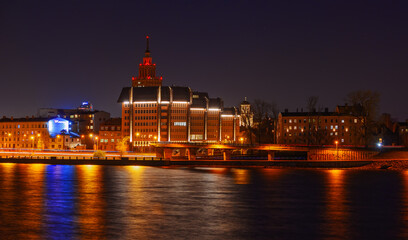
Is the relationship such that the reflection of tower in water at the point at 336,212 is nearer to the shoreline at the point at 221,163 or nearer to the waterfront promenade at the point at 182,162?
the shoreline at the point at 221,163

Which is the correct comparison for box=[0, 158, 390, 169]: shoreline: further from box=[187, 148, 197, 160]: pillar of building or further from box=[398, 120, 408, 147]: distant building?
box=[398, 120, 408, 147]: distant building

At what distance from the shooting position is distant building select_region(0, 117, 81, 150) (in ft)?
622

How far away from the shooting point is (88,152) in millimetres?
147000

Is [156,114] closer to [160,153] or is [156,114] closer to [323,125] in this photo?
[160,153]

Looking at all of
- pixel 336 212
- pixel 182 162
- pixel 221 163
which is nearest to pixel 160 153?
pixel 182 162

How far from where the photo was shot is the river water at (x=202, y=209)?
37125 mm

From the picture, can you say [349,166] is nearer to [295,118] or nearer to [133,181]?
[133,181]

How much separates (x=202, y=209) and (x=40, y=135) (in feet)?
515

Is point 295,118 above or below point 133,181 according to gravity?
above

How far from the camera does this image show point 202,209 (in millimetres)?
48375

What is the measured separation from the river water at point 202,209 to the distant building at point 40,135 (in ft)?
376

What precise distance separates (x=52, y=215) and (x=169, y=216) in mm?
10203

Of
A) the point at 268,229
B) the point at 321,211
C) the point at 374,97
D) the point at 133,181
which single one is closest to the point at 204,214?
the point at 268,229

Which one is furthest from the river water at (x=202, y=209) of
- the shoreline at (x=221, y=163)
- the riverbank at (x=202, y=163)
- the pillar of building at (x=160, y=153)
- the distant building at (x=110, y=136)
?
the distant building at (x=110, y=136)
